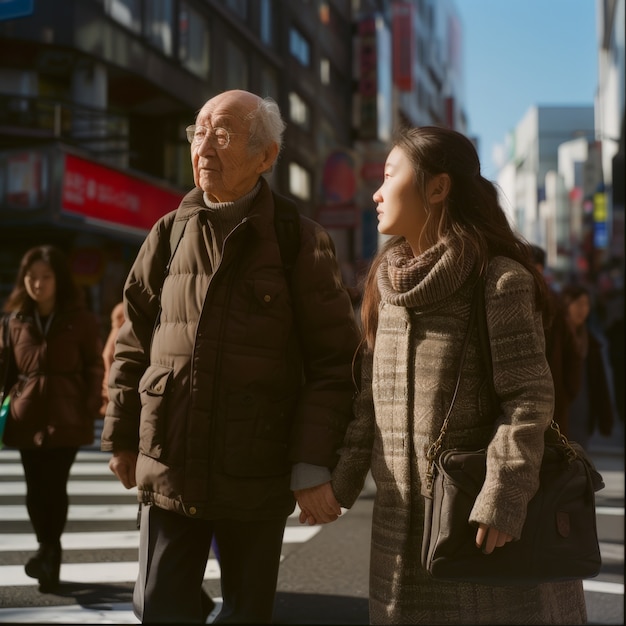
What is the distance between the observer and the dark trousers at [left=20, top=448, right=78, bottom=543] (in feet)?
16.4

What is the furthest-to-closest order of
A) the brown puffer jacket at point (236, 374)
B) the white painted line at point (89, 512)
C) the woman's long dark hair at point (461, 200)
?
the white painted line at point (89, 512) → the brown puffer jacket at point (236, 374) → the woman's long dark hair at point (461, 200)

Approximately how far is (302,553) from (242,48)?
21327 mm

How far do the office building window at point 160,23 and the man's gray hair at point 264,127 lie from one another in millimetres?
18300

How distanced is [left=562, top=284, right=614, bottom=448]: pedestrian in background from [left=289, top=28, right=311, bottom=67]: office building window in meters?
24.4

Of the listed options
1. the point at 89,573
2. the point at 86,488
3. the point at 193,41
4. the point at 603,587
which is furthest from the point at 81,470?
the point at 193,41

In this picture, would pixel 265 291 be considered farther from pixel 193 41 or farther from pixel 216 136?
pixel 193 41

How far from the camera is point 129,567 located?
5.71 meters

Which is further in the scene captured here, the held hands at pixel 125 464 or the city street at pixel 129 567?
the city street at pixel 129 567

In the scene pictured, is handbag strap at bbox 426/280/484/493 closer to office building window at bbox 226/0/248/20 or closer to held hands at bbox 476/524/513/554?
held hands at bbox 476/524/513/554

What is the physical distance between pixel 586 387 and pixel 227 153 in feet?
19.2

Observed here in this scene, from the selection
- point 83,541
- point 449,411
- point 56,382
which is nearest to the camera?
point 449,411

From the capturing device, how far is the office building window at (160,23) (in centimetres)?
2031

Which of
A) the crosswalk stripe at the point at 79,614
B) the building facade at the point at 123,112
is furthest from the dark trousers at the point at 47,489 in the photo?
the building facade at the point at 123,112

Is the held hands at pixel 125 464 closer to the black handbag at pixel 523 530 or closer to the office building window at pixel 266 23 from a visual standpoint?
the black handbag at pixel 523 530
